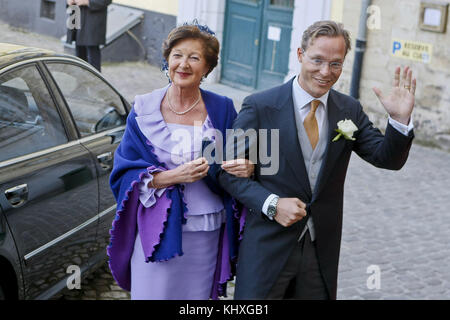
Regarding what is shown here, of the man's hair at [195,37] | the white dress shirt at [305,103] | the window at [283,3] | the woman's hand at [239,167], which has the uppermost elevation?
the window at [283,3]

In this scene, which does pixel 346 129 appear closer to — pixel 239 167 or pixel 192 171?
pixel 239 167

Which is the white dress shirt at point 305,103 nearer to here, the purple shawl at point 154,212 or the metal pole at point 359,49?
the purple shawl at point 154,212

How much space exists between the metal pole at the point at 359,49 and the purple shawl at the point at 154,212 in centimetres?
739

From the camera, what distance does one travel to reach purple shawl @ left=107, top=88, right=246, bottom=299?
359 cm

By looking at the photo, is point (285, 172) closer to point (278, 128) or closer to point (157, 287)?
point (278, 128)

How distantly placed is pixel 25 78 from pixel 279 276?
2158 mm

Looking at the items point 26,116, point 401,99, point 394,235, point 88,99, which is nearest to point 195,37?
point 401,99

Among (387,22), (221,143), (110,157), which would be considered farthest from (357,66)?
(221,143)

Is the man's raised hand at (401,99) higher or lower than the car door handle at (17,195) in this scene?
higher

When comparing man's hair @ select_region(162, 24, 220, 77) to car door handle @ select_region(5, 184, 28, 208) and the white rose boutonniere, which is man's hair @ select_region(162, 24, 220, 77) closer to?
the white rose boutonniere

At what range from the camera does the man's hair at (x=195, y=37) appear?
3.66 meters

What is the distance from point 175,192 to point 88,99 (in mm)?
1947

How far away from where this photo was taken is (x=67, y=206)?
4660 mm

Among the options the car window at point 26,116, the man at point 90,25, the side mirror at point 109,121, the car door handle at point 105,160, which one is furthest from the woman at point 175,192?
the man at point 90,25
